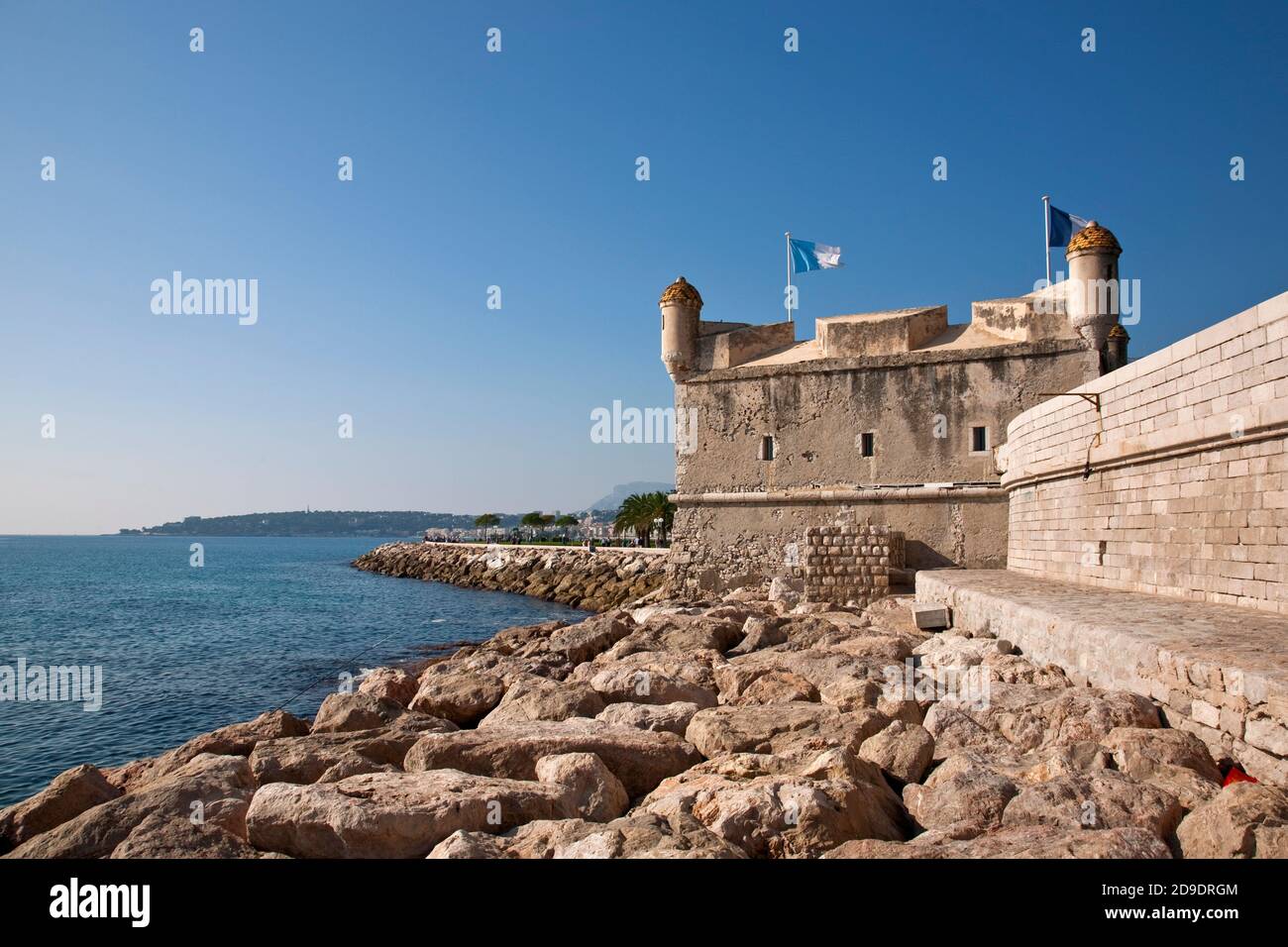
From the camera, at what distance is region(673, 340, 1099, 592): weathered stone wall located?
50.0 ft

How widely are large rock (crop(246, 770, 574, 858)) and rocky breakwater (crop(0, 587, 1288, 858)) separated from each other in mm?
12

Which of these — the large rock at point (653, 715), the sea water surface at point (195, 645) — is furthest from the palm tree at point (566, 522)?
the large rock at point (653, 715)

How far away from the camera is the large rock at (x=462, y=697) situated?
8.00 metres

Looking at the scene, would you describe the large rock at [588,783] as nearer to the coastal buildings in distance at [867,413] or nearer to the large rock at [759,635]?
the large rock at [759,635]

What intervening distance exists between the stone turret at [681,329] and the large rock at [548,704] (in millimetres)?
A: 11257

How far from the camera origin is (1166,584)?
26.9ft

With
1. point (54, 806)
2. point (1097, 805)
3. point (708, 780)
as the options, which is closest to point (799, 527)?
point (708, 780)

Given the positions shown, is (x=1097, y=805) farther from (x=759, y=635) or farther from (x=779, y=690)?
(x=759, y=635)

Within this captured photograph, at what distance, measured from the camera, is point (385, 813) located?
177 inches

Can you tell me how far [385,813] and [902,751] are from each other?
10.6ft

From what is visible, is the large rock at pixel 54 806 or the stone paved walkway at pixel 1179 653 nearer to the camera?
the stone paved walkway at pixel 1179 653

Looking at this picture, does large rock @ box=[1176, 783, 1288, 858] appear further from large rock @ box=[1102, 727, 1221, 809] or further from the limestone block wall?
the limestone block wall
